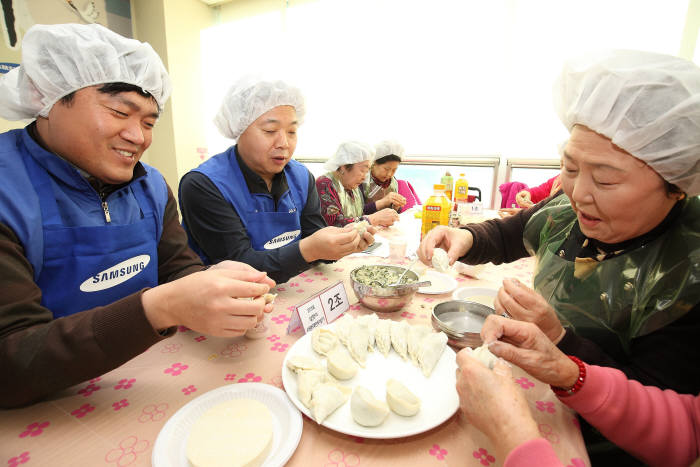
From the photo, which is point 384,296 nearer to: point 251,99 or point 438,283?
point 438,283

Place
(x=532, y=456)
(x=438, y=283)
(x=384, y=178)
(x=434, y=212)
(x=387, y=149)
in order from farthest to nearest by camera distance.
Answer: (x=384, y=178) → (x=387, y=149) → (x=434, y=212) → (x=438, y=283) → (x=532, y=456)

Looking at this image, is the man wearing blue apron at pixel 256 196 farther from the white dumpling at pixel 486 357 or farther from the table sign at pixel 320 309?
the white dumpling at pixel 486 357

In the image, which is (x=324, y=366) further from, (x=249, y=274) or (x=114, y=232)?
(x=114, y=232)

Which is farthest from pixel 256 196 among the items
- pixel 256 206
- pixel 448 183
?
pixel 448 183

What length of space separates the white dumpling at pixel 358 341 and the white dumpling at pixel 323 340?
5cm

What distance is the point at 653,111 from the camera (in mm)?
869

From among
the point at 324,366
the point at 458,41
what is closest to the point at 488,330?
the point at 324,366

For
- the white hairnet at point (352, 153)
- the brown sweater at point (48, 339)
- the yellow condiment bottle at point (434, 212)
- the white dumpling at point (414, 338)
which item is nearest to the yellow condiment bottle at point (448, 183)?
the white hairnet at point (352, 153)

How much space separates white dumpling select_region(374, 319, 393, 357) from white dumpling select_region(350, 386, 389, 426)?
0.25m

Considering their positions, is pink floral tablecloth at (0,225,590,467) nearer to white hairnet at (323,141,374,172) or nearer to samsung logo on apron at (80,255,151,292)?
samsung logo on apron at (80,255,151,292)

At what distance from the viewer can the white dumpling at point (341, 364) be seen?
0.87 meters

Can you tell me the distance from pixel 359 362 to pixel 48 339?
31.0 inches

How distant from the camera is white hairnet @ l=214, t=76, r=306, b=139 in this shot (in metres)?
1.74

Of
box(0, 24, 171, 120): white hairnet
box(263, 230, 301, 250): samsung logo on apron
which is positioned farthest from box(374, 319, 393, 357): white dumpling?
box(0, 24, 171, 120): white hairnet
